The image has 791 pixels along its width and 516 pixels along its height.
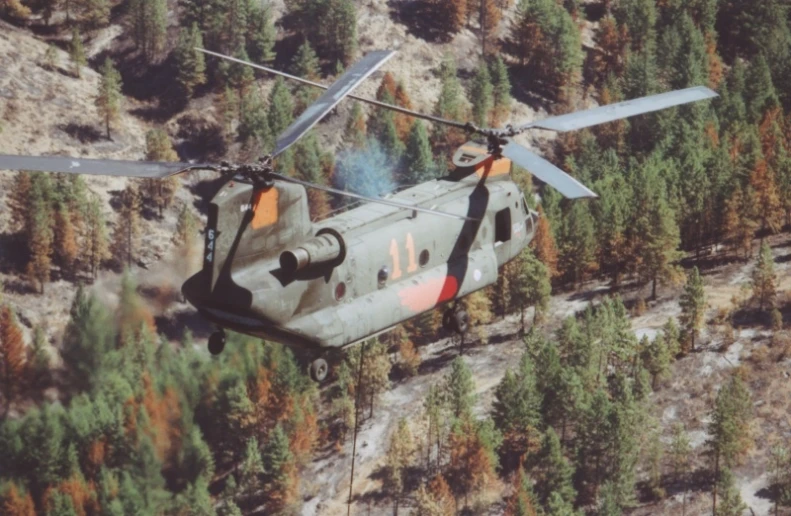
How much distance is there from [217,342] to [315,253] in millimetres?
4349

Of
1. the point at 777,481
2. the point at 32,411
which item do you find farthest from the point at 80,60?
the point at 777,481

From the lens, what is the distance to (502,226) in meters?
51.9

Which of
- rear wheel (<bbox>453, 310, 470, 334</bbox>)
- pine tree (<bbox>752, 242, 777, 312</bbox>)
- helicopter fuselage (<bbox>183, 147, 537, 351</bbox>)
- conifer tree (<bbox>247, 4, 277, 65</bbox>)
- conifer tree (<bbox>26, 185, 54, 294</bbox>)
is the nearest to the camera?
helicopter fuselage (<bbox>183, 147, 537, 351</bbox>)

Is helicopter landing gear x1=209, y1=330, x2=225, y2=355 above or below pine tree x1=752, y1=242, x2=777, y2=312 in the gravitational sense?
above

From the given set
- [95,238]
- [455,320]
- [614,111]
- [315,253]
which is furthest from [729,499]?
[315,253]

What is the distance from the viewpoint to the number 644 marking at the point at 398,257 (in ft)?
151

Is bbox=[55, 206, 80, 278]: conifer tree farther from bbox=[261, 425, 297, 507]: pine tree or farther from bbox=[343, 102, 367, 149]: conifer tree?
bbox=[343, 102, 367, 149]: conifer tree

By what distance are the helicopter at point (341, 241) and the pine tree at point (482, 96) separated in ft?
426

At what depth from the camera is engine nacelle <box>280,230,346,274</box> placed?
136ft

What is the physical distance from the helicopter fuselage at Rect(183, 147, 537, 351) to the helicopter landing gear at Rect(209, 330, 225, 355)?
19.0 inches

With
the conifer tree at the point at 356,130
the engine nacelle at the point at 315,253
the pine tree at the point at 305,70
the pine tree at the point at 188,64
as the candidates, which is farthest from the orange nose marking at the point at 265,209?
the pine tree at the point at 188,64

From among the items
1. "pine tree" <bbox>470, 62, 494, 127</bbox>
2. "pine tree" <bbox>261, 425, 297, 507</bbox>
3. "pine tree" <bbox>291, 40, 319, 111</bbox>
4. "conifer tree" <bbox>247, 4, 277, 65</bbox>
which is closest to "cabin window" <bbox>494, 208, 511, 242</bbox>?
"pine tree" <bbox>261, 425, 297, 507</bbox>

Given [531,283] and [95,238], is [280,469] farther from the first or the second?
[95,238]

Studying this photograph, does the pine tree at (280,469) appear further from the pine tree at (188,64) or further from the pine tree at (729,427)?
the pine tree at (188,64)
